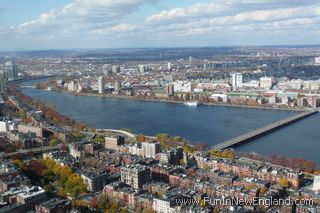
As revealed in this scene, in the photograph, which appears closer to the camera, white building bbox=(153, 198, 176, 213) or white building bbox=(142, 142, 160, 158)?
white building bbox=(153, 198, 176, 213)

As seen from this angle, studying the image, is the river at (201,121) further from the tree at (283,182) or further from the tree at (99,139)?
the tree at (283,182)

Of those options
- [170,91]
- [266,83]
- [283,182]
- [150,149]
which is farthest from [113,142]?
[266,83]

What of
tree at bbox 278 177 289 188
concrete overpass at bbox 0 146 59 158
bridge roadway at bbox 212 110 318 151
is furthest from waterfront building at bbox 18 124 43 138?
tree at bbox 278 177 289 188

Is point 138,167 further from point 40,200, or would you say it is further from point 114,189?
point 40,200

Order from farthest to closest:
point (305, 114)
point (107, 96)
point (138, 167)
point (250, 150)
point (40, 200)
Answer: point (107, 96) < point (305, 114) < point (250, 150) < point (138, 167) < point (40, 200)

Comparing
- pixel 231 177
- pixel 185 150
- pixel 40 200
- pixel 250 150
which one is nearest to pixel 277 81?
pixel 250 150

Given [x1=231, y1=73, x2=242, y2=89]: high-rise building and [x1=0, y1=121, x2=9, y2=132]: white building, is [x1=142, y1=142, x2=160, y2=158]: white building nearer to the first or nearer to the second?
[x1=0, y1=121, x2=9, y2=132]: white building
